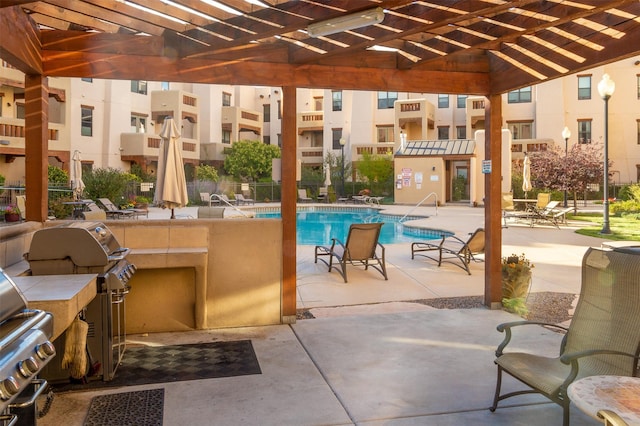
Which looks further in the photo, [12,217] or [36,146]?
[12,217]

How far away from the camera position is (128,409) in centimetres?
354

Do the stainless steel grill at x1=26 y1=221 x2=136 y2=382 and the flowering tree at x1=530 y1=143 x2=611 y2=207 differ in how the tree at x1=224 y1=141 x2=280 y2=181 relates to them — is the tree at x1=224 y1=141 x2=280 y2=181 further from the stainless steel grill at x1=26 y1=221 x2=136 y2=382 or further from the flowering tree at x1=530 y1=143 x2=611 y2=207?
the stainless steel grill at x1=26 y1=221 x2=136 y2=382

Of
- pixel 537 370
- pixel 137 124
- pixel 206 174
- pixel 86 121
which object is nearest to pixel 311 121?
pixel 206 174

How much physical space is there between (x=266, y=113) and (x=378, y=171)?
1597cm

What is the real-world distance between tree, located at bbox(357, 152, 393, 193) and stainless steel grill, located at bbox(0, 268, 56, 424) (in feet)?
96.7

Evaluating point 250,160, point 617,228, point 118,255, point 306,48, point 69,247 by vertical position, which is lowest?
point 617,228

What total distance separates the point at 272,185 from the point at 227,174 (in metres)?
7.39

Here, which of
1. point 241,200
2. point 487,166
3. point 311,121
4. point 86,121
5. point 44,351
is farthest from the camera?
point 311,121

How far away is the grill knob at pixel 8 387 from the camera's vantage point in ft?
5.83

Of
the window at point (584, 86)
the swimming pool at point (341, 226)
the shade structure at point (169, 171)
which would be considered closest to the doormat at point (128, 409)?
the shade structure at point (169, 171)

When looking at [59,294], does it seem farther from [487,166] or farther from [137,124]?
[137,124]

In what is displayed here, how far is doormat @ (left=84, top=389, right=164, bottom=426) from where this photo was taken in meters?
3.35

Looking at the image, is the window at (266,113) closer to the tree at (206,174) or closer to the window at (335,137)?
the window at (335,137)

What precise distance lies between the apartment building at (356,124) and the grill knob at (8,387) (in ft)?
64.5
